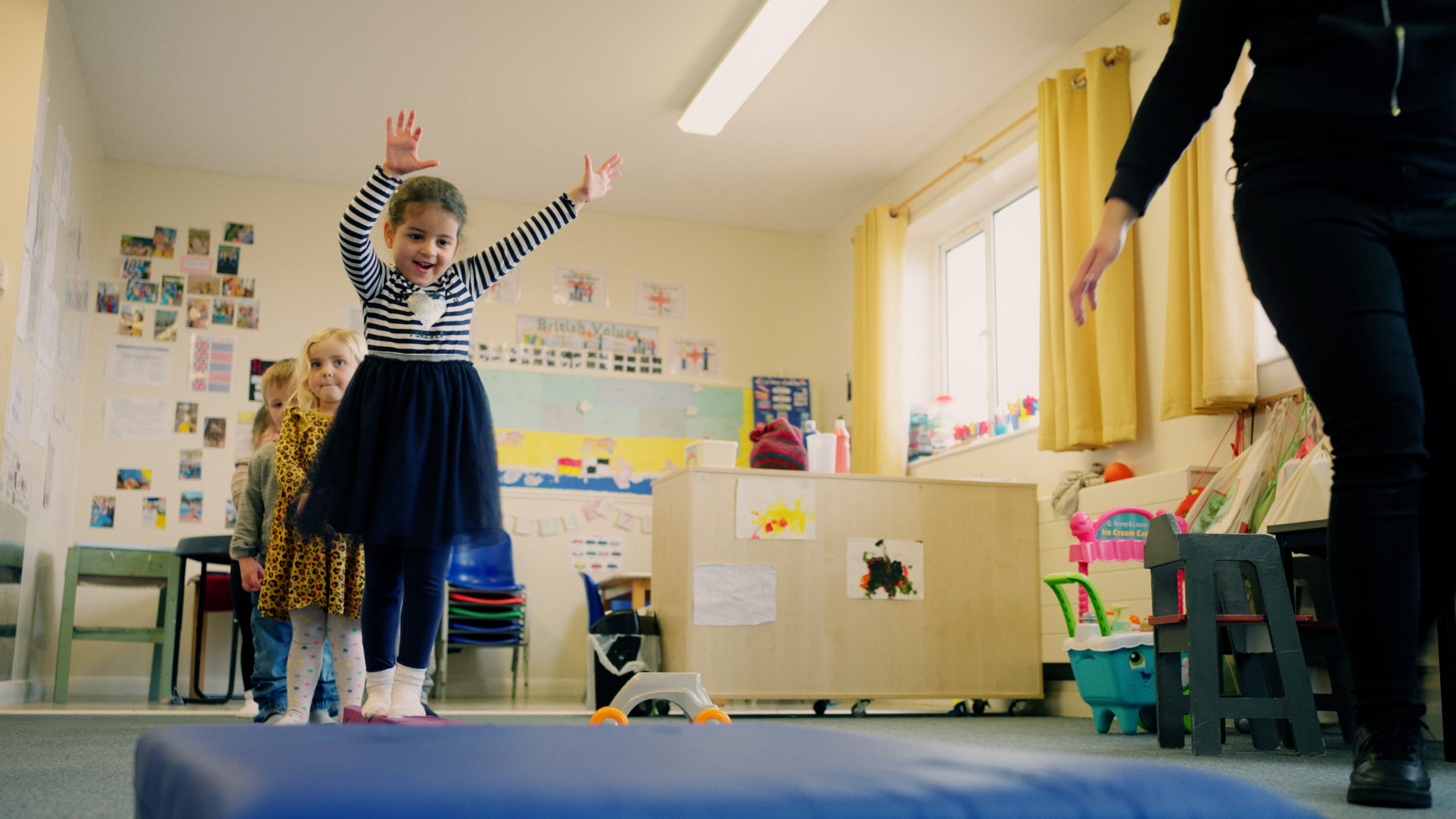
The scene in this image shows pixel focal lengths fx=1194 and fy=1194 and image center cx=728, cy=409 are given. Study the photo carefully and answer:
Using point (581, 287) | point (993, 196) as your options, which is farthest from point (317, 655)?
point (581, 287)

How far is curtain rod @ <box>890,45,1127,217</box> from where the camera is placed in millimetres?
3887

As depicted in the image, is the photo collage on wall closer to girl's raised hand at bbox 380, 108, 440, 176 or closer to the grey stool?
girl's raised hand at bbox 380, 108, 440, 176

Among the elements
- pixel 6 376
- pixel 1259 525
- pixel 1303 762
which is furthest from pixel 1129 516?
pixel 6 376

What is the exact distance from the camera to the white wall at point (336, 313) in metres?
5.20

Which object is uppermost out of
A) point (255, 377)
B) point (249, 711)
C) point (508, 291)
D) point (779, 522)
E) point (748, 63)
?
point (748, 63)

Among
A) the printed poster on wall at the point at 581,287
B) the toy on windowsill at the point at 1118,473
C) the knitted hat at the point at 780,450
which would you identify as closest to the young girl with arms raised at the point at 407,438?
the knitted hat at the point at 780,450

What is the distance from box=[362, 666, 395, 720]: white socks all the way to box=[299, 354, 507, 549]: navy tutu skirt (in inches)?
8.6

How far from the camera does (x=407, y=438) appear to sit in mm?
1997

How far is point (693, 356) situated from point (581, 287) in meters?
0.66

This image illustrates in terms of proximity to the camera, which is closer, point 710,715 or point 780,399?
point 710,715

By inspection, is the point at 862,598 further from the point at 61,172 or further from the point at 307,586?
the point at 61,172

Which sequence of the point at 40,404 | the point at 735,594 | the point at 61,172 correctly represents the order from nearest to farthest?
the point at 735,594
the point at 40,404
the point at 61,172

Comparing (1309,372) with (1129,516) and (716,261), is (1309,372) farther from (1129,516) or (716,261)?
(716,261)

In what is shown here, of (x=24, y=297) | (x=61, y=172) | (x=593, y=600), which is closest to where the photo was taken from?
(x=24, y=297)
